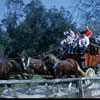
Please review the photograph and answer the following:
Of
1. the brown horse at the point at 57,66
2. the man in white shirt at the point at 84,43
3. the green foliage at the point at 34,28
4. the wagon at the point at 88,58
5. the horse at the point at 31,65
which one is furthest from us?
the green foliage at the point at 34,28

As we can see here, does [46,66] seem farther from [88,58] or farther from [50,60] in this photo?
[88,58]

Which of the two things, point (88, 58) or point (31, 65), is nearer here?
point (31, 65)

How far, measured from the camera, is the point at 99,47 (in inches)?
539

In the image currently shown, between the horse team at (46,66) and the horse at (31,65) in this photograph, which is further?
the horse at (31,65)

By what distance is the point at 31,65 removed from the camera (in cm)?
1076

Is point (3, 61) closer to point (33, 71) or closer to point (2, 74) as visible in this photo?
point (2, 74)

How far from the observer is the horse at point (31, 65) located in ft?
35.1

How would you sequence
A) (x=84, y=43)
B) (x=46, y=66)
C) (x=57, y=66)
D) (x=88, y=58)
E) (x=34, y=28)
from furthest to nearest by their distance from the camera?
(x=34, y=28) → (x=88, y=58) → (x=84, y=43) → (x=46, y=66) → (x=57, y=66)

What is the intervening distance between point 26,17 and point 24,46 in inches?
156

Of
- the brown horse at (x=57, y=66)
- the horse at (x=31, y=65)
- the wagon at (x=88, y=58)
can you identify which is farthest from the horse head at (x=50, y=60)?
the wagon at (x=88, y=58)


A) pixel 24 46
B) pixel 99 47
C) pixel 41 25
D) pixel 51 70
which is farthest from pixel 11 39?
pixel 51 70

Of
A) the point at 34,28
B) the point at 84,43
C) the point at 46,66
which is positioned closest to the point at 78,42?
the point at 84,43

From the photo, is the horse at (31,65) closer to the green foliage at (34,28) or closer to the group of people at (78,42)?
the group of people at (78,42)

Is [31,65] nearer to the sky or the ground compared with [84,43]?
nearer to the ground
